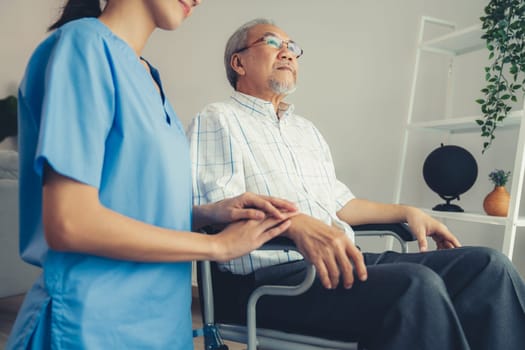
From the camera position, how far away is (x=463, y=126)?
89.7 inches

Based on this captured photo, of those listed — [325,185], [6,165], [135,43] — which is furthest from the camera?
[6,165]

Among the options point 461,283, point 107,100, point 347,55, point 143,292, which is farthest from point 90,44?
point 347,55

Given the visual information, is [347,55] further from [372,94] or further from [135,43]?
[135,43]

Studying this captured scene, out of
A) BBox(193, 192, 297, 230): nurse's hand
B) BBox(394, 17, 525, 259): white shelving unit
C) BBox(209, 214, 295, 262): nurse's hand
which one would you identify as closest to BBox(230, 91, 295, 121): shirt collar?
BBox(193, 192, 297, 230): nurse's hand

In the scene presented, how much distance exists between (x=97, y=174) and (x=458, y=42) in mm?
2197

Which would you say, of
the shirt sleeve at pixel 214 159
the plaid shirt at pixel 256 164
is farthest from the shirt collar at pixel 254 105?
the shirt sleeve at pixel 214 159

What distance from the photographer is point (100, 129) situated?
662 millimetres

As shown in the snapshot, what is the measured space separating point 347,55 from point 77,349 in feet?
7.53

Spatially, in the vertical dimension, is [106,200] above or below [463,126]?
below

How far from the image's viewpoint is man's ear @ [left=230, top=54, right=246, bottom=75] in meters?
1.60

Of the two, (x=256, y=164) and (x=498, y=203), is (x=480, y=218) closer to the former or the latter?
(x=498, y=203)

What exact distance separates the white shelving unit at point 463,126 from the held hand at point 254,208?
135 centimetres

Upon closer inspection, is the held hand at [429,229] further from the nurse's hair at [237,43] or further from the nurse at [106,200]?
the nurse's hair at [237,43]

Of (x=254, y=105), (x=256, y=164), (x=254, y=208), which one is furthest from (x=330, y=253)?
(x=254, y=105)
